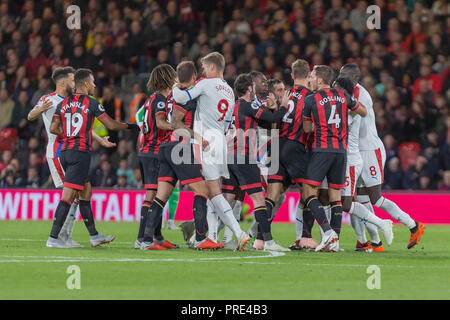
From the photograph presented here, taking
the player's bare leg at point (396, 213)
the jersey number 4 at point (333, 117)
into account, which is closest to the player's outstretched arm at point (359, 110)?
the jersey number 4 at point (333, 117)

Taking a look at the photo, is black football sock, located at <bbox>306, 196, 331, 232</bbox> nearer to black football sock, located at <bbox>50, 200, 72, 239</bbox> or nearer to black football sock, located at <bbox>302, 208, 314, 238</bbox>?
black football sock, located at <bbox>302, 208, 314, 238</bbox>

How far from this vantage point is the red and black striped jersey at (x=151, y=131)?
10.8 metres

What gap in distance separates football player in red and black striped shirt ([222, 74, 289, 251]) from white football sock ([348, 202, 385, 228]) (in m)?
1.08

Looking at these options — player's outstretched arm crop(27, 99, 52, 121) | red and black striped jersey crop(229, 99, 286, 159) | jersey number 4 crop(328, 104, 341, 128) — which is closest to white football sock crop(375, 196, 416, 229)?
jersey number 4 crop(328, 104, 341, 128)

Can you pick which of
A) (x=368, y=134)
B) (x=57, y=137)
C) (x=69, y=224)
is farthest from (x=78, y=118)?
(x=368, y=134)

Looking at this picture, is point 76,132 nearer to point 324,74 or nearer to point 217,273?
point 324,74

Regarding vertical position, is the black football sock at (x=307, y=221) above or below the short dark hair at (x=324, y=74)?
below

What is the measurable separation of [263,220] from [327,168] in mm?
1006

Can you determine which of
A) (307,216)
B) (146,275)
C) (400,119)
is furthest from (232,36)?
(146,275)

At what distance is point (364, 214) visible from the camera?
1080cm

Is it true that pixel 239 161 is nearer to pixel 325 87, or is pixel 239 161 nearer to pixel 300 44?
pixel 325 87

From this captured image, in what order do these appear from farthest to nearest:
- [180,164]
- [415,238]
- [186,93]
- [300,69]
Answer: [415,238] < [300,69] < [180,164] < [186,93]

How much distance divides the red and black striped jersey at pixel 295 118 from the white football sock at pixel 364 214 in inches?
41.3

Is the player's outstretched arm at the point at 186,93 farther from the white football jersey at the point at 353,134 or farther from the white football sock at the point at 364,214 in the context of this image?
the white football sock at the point at 364,214
